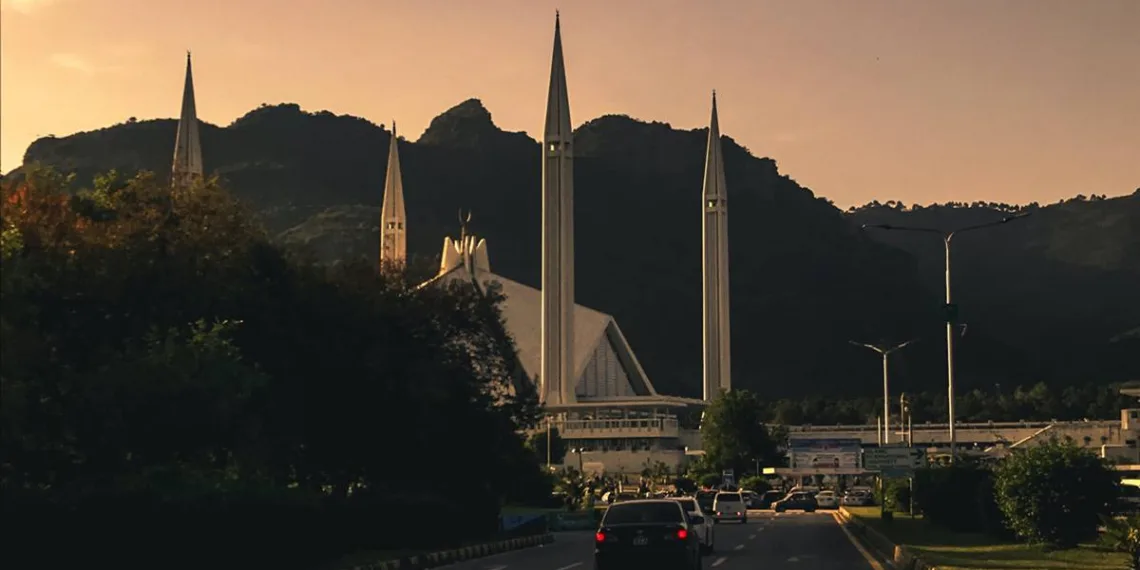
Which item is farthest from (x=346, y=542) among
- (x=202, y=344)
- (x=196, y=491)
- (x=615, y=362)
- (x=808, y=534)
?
(x=615, y=362)

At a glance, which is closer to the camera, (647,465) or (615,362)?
(647,465)

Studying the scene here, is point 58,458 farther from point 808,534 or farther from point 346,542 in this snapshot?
point 808,534

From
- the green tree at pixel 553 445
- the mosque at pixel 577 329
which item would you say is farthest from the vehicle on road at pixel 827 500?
the mosque at pixel 577 329

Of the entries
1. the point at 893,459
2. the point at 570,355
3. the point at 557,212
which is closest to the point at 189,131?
the point at 557,212

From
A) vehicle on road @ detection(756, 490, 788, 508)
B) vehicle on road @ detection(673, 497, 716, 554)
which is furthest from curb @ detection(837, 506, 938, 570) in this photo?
vehicle on road @ detection(756, 490, 788, 508)

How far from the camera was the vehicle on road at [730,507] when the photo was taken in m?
54.7

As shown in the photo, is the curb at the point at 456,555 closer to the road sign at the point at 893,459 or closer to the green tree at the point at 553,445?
the road sign at the point at 893,459

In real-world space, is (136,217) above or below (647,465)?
above

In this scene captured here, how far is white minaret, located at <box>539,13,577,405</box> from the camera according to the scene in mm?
119438

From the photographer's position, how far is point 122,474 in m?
24.3

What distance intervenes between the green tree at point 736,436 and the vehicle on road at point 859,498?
61.1 ft

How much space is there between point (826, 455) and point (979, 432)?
73.3m

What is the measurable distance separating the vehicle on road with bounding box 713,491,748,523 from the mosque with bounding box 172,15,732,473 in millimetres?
54263

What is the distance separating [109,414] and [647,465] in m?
111
